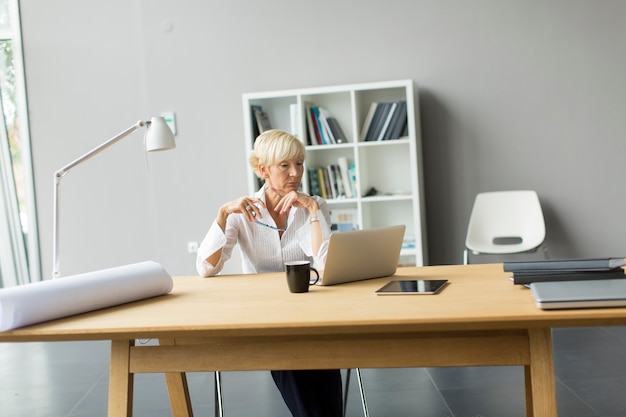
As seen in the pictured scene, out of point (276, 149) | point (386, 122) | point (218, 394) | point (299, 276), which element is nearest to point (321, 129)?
point (386, 122)

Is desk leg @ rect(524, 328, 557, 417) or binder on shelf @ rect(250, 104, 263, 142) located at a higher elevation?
binder on shelf @ rect(250, 104, 263, 142)

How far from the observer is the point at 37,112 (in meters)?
5.88

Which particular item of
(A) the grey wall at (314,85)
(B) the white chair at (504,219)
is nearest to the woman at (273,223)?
(B) the white chair at (504,219)

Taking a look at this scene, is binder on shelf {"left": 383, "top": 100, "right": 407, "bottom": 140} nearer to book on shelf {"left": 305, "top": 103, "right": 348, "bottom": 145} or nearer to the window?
book on shelf {"left": 305, "top": 103, "right": 348, "bottom": 145}

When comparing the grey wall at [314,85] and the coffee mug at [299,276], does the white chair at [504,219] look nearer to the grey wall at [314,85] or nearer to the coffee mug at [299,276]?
the grey wall at [314,85]

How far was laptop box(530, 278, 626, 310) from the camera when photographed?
1.58 meters

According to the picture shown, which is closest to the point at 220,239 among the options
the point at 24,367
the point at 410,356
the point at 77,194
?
the point at 410,356

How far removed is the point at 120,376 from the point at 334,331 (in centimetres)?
62

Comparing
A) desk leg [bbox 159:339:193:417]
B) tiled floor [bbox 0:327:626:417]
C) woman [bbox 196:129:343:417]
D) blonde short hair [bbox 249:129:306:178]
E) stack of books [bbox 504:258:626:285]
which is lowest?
tiled floor [bbox 0:327:626:417]

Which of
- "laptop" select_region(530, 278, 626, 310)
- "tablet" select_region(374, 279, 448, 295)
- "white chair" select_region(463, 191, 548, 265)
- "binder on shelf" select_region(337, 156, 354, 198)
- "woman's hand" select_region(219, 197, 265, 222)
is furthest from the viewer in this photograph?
"binder on shelf" select_region(337, 156, 354, 198)

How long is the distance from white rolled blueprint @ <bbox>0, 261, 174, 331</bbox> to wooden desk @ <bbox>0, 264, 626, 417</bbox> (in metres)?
0.03

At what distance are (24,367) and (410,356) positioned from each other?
3274 millimetres

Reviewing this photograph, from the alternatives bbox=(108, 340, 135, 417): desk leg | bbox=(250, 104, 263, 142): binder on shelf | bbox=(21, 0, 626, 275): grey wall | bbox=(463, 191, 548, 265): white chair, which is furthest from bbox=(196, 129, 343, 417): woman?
bbox=(21, 0, 626, 275): grey wall

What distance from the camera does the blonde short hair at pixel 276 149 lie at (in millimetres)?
2719
